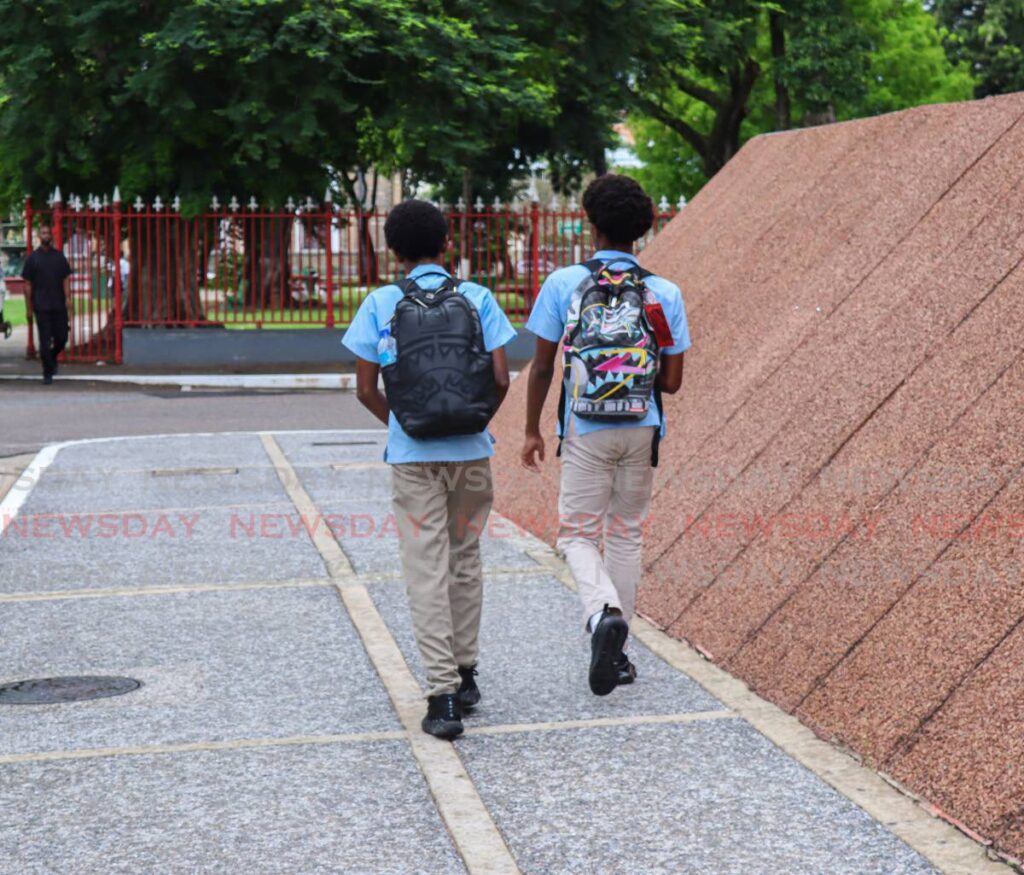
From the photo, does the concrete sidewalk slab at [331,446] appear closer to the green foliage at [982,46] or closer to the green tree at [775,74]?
the green tree at [775,74]

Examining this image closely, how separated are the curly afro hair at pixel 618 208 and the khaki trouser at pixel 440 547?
3.07ft

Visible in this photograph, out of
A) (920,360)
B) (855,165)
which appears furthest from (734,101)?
(920,360)

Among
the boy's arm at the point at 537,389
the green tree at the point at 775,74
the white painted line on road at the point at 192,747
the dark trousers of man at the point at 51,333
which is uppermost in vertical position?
the green tree at the point at 775,74

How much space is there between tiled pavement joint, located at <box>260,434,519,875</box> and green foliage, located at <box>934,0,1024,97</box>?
41.2 metres

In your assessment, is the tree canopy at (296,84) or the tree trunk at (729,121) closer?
the tree canopy at (296,84)

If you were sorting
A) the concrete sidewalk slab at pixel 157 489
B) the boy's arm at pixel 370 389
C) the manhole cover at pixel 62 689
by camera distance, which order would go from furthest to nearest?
the concrete sidewalk slab at pixel 157 489
the manhole cover at pixel 62 689
the boy's arm at pixel 370 389

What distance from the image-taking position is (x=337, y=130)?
24.2 meters

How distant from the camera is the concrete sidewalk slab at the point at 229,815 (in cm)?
430

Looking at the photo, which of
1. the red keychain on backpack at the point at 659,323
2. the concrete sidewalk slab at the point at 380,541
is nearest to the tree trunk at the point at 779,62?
the concrete sidewalk slab at the point at 380,541

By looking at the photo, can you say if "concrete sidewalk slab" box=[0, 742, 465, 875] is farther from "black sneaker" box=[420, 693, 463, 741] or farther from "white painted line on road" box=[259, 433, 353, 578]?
"white painted line on road" box=[259, 433, 353, 578]

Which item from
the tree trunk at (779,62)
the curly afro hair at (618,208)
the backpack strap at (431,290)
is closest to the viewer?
the backpack strap at (431,290)

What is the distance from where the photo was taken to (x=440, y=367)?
545 cm

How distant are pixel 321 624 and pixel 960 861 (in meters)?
3.62

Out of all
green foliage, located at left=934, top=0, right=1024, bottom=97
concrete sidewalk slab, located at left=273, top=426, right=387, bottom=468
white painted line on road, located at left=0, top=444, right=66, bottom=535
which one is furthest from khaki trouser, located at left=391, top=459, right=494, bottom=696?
green foliage, located at left=934, top=0, right=1024, bottom=97
